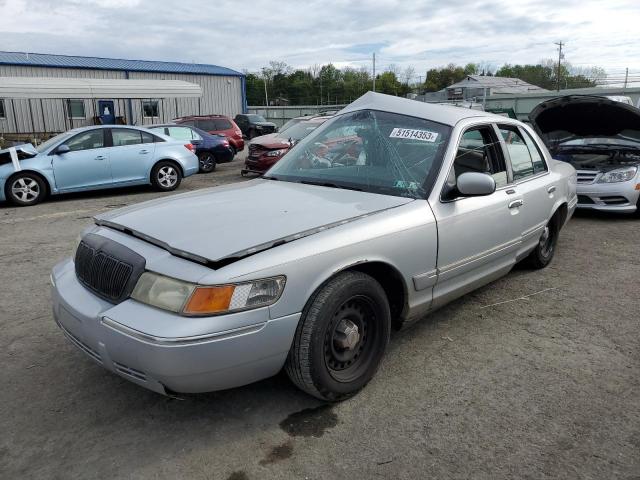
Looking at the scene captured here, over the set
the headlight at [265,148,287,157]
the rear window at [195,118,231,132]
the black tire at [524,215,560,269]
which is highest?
the rear window at [195,118,231,132]

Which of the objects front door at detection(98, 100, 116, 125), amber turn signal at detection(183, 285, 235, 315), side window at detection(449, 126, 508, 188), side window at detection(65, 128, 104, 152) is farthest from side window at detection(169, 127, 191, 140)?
front door at detection(98, 100, 116, 125)

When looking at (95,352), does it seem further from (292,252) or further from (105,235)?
(292,252)

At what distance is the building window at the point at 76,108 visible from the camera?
2890 cm

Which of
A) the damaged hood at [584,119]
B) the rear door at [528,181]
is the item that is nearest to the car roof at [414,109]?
the rear door at [528,181]

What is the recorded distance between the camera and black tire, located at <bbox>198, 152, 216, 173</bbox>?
1492 centimetres

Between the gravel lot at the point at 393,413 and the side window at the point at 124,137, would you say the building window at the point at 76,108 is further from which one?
the gravel lot at the point at 393,413

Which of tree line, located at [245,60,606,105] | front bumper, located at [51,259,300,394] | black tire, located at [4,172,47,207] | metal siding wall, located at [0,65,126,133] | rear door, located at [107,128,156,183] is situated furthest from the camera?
tree line, located at [245,60,606,105]

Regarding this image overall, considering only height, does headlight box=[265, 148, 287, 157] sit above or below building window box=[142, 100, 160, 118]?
below

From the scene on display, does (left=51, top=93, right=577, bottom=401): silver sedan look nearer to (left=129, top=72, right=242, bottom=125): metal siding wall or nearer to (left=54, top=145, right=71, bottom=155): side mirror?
(left=54, top=145, right=71, bottom=155): side mirror

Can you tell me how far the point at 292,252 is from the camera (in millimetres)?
2574

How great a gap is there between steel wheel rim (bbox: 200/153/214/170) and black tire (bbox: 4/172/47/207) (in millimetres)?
5680

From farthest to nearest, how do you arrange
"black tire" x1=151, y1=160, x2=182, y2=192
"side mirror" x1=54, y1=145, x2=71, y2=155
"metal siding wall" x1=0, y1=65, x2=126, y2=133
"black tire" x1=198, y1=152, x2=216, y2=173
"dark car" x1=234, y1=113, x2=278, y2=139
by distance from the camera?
"dark car" x1=234, y1=113, x2=278, y2=139 → "metal siding wall" x1=0, y1=65, x2=126, y2=133 → "black tire" x1=198, y1=152, x2=216, y2=173 → "black tire" x1=151, y1=160, x2=182, y2=192 → "side mirror" x1=54, y1=145, x2=71, y2=155

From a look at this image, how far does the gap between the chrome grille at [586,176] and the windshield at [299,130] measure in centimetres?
617

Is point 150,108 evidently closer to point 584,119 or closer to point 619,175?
point 584,119
